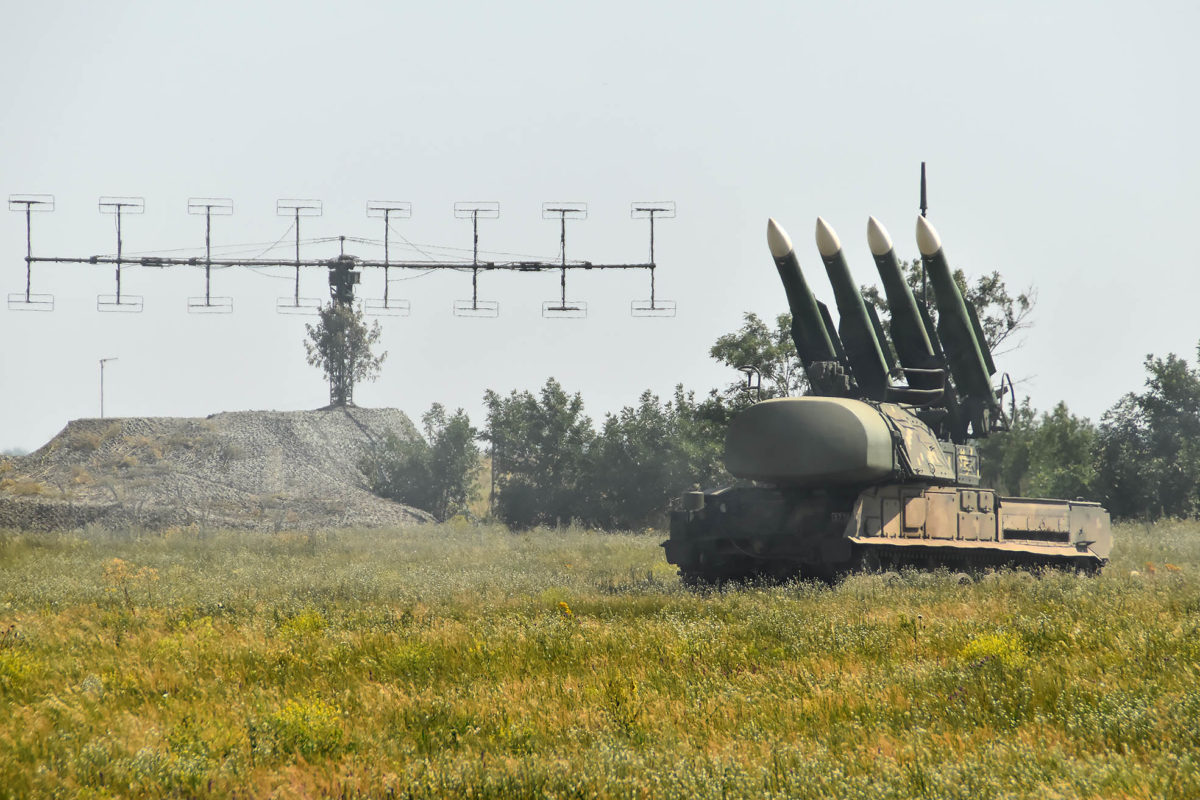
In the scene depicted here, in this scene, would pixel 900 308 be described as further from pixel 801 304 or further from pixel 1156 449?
pixel 1156 449

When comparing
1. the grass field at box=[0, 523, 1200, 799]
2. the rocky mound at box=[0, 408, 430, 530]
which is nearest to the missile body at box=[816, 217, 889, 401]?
the grass field at box=[0, 523, 1200, 799]

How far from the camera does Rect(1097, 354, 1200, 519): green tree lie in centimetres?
3309

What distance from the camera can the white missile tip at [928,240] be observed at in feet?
53.6

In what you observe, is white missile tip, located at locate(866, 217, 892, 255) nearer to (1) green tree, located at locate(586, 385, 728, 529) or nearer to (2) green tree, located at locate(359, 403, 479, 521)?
(1) green tree, located at locate(586, 385, 728, 529)

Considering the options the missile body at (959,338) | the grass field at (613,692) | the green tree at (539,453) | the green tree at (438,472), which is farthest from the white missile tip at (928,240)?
the green tree at (438,472)

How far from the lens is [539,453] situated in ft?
138

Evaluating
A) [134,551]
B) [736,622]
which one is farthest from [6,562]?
[736,622]

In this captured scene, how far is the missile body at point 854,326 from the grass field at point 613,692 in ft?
10.2

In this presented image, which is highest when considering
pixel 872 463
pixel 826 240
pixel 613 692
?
pixel 826 240

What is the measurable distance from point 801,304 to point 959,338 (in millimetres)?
2501

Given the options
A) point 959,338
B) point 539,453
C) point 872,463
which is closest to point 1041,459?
point 539,453

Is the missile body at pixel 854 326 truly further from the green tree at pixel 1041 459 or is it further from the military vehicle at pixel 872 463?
the green tree at pixel 1041 459

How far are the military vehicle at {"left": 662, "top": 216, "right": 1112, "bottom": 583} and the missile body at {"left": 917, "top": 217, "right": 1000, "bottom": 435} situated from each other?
21mm

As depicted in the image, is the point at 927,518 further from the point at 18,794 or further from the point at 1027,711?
the point at 18,794
